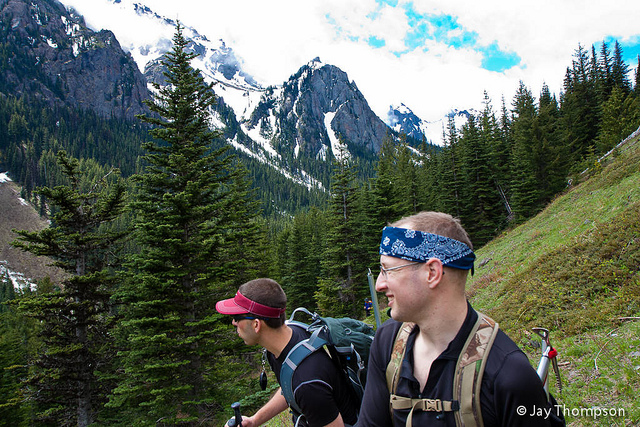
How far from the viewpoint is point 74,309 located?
1339 cm

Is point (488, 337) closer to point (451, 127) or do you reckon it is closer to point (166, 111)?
point (166, 111)

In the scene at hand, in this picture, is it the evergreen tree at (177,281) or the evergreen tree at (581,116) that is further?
the evergreen tree at (581,116)

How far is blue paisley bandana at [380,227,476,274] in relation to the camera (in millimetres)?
1905

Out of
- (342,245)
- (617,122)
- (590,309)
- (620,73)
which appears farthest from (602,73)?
(590,309)

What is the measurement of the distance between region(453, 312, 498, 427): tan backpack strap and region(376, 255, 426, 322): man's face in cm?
34

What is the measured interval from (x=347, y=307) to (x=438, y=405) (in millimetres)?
27526

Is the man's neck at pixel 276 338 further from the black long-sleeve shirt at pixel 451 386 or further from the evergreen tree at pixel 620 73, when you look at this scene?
the evergreen tree at pixel 620 73

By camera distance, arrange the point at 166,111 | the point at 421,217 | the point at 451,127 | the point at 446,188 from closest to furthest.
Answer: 1. the point at 421,217
2. the point at 166,111
3. the point at 446,188
4. the point at 451,127

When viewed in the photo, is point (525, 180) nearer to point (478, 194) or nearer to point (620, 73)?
point (478, 194)

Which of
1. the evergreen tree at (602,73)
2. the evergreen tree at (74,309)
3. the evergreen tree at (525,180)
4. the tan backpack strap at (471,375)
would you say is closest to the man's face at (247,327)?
the tan backpack strap at (471,375)

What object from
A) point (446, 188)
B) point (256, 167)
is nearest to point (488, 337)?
point (446, 188)

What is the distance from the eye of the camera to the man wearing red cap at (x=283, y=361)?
2822mm

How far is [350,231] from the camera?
2767cm

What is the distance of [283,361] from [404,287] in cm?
195
